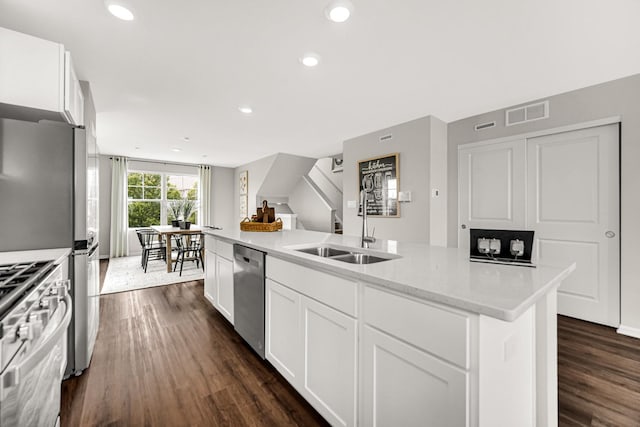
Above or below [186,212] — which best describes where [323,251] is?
below

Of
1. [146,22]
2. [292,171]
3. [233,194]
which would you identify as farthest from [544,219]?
[233,194]

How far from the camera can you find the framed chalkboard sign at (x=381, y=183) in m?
3.88

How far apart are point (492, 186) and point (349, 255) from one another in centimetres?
253

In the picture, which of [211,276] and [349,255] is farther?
[211,276]

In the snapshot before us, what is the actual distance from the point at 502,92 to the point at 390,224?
2046 millimetres

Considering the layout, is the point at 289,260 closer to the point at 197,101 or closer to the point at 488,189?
the point at 197,101

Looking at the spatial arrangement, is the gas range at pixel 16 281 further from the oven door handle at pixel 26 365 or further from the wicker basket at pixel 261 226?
the wicker basket at pixel 261 226

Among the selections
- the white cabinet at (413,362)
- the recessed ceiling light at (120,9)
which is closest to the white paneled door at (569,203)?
the white cabinet at (413,362)

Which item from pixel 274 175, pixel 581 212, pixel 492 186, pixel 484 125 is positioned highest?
pixel 484 125

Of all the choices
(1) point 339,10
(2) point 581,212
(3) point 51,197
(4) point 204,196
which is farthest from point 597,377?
(4) point 204,196

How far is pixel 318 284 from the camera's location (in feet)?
4.58

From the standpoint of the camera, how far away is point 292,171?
21.7ft

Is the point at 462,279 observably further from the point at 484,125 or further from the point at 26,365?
the point at 484,125

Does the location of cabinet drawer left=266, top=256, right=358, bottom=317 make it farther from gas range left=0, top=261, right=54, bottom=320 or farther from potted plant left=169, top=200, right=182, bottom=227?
potted plant left=169, top=200, right=182, bottom=227
